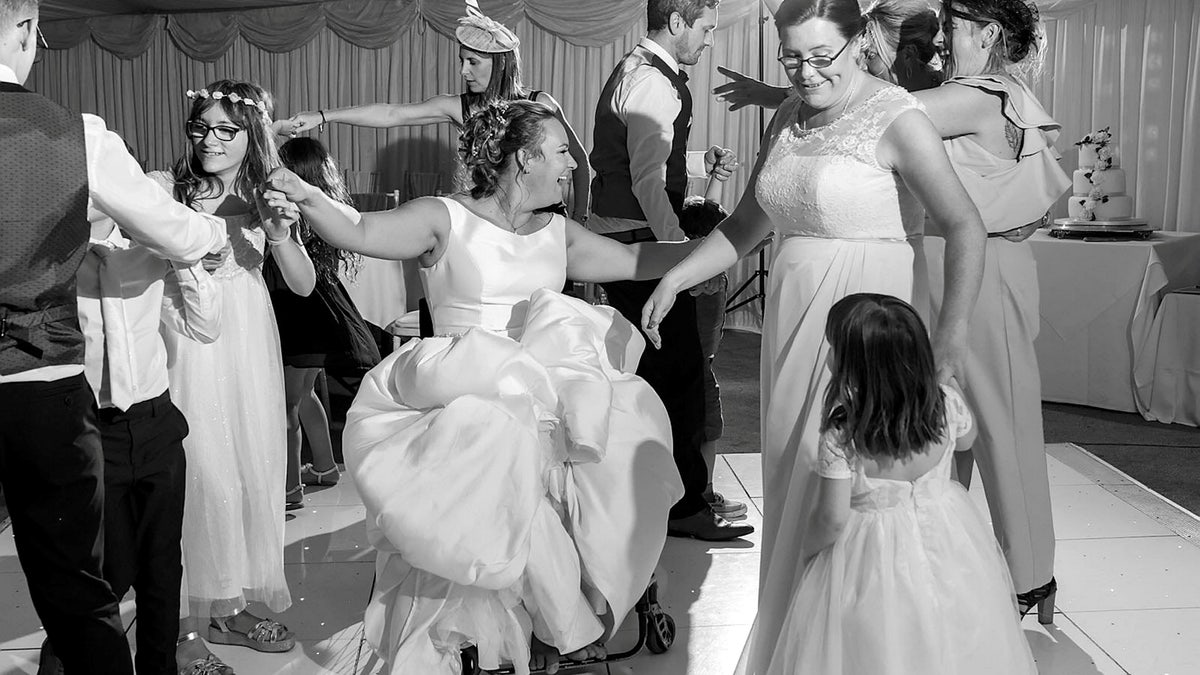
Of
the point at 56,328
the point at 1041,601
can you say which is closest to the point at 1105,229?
the point at 1041,601

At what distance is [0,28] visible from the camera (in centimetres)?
204

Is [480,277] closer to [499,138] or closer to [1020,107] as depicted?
[499,138]

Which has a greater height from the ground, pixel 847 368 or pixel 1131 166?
pixel 1131 166

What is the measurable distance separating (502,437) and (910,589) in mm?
876

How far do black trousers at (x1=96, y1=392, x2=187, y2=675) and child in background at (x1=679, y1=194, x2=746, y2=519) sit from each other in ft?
6.47

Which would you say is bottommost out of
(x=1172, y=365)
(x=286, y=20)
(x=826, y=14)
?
(x=1172, y=365)

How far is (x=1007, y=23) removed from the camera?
2.95m

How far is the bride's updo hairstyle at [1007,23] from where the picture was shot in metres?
2.94

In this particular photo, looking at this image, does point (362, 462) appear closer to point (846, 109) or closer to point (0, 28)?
point (0, 28)

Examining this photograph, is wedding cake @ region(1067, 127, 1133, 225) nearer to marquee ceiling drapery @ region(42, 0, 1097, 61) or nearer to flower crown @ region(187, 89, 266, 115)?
marquee ceiling drapery @ region(42, 0, 1097, 61)

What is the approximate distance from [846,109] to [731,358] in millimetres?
6275

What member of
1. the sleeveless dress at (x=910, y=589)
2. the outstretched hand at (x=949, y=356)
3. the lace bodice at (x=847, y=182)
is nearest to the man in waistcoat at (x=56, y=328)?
the lace bodice at (x=847, y=182)

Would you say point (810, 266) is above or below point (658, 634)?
above

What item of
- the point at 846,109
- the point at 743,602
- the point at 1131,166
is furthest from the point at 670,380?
the point at 1131,166
